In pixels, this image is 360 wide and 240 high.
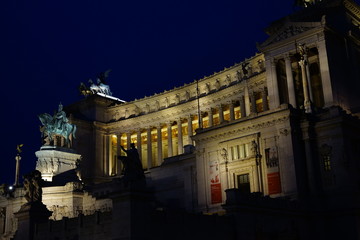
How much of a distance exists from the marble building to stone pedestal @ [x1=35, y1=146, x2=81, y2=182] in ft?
0.96

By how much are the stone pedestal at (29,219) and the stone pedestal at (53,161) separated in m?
30.1

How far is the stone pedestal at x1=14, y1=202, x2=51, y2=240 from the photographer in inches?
A: 1372

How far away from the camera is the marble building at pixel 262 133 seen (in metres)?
42.8

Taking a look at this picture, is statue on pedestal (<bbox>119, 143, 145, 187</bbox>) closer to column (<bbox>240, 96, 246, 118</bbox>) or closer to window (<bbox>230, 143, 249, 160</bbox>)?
window (<bbox>230, 143, 249, 160</bbox>)

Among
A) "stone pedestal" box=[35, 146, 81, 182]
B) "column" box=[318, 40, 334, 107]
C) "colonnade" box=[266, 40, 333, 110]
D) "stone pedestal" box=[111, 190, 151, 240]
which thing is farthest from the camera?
"stone pedestal" box=[35, 146, 81, 182]

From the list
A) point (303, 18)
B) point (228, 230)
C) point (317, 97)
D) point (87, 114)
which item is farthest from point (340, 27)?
point (87, 114)

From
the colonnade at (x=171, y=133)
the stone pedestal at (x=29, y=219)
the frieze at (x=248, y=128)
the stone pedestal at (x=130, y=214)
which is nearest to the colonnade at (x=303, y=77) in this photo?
the frieze at (x=248, y=128)

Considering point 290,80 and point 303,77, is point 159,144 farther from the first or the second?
point 303,77

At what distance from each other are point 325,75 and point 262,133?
1312 cm

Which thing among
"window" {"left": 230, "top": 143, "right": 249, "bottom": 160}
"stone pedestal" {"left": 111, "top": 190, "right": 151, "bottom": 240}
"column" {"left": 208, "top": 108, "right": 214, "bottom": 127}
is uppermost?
"column" {"left": 208, "top": 108, "right": 214, "bottom": 127}

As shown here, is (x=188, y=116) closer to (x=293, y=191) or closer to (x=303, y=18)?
(x=303, y=18)

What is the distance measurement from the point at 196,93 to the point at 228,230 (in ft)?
168

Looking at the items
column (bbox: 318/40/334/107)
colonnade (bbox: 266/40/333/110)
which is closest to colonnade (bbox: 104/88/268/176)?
colonnade (bbox: 266/40/333/110)

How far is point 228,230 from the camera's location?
32.3 meters
